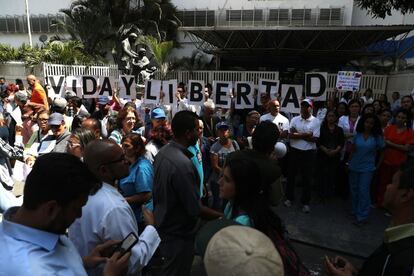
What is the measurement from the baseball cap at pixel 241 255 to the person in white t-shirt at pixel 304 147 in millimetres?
4487

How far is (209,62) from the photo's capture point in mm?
22641

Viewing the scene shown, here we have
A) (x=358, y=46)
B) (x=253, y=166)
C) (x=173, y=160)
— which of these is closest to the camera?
(x=253, y=166)

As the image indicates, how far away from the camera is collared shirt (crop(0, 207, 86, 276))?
1132 mm

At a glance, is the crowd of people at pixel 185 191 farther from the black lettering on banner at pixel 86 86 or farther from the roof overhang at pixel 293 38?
the roof overhang at pixel 293 38

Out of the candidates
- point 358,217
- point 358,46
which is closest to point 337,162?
point 358,217

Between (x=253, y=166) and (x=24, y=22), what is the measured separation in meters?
29.2

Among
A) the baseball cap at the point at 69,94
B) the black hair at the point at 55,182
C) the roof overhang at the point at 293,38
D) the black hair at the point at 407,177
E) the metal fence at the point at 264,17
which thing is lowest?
the baseball cap at the point at 69,94

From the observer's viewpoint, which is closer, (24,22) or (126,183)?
(126,183)

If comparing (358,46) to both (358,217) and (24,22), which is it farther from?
(24,22)

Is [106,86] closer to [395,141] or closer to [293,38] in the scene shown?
[395,141]

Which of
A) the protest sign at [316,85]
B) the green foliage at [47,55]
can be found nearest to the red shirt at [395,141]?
the protest sign at [316,85]

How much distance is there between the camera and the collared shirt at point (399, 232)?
1577mm

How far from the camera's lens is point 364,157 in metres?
4.82

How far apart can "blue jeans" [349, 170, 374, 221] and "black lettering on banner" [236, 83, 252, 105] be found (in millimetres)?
2392
